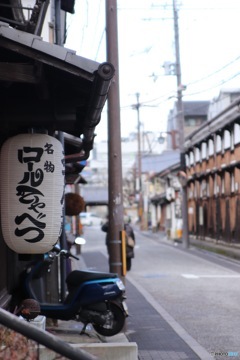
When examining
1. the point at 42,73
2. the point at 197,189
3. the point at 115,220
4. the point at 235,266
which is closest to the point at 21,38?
the point at 42,73

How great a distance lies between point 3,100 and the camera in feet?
24.6

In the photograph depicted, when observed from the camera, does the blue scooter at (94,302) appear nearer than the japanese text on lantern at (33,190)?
No

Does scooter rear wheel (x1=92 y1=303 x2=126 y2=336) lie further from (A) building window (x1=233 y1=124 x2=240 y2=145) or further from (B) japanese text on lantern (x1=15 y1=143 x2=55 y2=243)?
(A) building window (x1=233 y1=124 x2=240 y2=145)

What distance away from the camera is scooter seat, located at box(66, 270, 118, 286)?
34.4 feet

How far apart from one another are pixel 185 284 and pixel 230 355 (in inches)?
350

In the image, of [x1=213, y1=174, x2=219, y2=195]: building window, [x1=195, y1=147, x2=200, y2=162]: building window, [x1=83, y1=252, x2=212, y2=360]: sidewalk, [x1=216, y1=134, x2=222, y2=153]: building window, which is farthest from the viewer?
[x1=195, y1=147, x2=200, y2=162]: building window

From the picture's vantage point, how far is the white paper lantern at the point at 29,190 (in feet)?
23.8

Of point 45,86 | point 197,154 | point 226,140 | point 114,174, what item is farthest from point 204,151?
point 45,86

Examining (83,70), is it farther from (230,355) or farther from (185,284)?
(185,284)

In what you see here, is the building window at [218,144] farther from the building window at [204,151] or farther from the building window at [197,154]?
the building window at [197,154]

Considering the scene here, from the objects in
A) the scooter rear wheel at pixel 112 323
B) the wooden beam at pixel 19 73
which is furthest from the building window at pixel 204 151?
the wooden beam at pixel 19 73

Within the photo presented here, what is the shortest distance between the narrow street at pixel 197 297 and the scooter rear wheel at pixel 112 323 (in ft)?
1.36

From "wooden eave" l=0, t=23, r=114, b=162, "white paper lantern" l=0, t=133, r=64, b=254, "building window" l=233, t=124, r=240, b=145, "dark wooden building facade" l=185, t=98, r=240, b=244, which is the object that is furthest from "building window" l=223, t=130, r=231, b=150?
"white paper lantern" l=0, t=133, r=64, b=254

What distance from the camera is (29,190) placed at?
7266 mm
